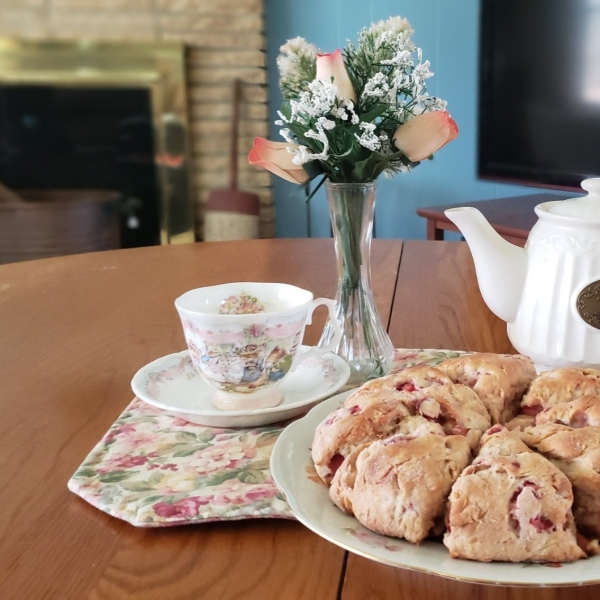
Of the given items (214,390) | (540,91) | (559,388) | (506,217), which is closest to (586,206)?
(559,388)

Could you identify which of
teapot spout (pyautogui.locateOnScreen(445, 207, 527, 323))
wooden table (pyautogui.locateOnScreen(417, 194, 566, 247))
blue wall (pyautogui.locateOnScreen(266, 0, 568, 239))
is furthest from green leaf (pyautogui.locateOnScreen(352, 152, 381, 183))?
blue wall (pyautogui.locateOnScreen(266, 0, 568, 239))

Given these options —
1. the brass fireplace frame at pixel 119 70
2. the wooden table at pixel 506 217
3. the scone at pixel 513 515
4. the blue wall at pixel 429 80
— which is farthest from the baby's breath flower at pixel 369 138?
the brass fireplace frame at pixel 119 70

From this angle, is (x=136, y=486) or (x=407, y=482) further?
(x=136, y=486)

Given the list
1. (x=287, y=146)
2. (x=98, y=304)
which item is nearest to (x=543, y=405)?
(x=287, y=146)

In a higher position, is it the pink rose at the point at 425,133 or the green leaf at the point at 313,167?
the pink rose at the point at 425,133

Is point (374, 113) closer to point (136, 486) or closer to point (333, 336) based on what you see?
point (333, 336)

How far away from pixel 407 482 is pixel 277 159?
39cm

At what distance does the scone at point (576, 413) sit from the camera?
49 centimetres

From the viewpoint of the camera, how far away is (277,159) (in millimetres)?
727

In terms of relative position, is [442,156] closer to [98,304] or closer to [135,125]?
[135,125]

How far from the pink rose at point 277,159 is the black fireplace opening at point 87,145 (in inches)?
100

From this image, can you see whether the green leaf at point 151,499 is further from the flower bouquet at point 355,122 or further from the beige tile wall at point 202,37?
the beige tile wall at point 202,37

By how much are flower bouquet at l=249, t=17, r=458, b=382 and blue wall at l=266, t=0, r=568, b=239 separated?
5.94 feet

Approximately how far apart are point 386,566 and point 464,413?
115 millimetres
